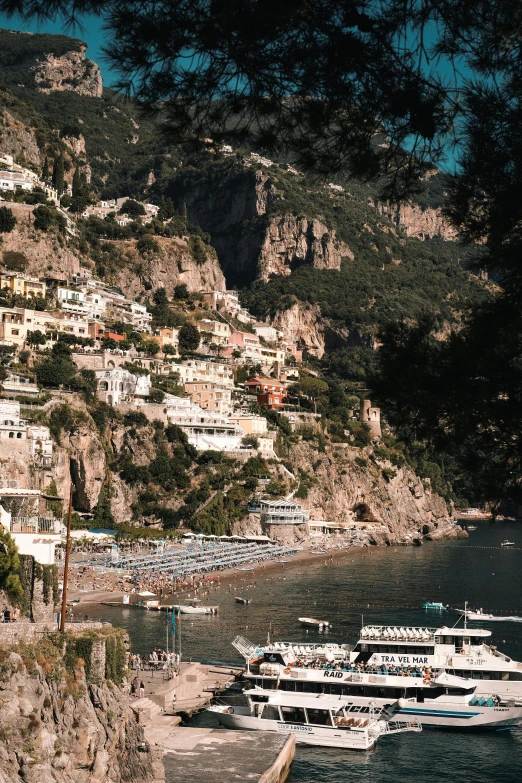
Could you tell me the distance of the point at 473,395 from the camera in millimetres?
10414

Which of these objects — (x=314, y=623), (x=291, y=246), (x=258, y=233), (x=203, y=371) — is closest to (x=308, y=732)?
(x=314, y=623)

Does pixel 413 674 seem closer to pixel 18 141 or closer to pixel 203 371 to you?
pixel 203 371

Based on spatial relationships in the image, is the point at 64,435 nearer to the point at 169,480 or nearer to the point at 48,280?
the point at 169,480

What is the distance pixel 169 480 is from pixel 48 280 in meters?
30.1

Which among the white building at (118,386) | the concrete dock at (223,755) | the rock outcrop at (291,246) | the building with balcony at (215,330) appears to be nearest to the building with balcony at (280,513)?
the white building at (118,386)

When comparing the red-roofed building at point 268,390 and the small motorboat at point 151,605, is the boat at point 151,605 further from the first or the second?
the red-roofed building at point 268,390

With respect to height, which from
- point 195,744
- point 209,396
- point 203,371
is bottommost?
point 195,744

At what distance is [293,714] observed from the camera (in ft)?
111

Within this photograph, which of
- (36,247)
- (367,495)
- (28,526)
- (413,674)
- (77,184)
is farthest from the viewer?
(77,184)

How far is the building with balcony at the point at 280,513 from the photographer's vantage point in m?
86.7

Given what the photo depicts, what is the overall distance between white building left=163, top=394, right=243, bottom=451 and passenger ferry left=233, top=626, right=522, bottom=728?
164 feet

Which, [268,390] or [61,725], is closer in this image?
[61,725]

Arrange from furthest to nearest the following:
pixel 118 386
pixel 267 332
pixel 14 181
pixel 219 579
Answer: pixel 267 332 < pixel 14 181 < pixel 118 386 < pixel 219 579

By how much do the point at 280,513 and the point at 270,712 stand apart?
53611 millimetres
